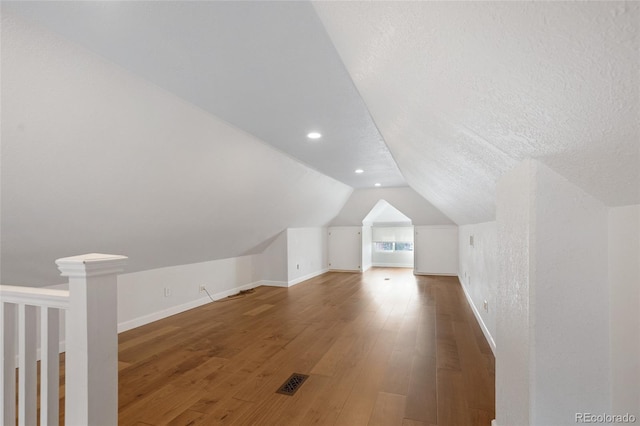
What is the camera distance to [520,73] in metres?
0.76

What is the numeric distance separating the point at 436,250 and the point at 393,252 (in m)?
1.83

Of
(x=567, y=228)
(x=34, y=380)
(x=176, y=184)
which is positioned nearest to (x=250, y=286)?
(x=176, y=184)

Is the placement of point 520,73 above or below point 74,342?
above

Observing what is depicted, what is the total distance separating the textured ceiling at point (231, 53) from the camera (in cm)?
130

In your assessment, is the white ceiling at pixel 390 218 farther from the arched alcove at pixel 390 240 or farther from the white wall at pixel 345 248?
the white wall at pixel 345 248

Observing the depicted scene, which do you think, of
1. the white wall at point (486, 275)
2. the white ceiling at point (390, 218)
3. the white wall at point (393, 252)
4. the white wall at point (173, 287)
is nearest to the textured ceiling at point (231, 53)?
the white wall at point (486, 275)

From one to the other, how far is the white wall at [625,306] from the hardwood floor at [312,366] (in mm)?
1050

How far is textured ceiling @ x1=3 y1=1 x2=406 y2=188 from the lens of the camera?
1.30 metres

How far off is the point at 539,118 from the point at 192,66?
1.71 meters

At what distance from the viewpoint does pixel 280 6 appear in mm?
1266

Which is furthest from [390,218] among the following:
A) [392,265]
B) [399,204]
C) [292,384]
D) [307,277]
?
[292,384]

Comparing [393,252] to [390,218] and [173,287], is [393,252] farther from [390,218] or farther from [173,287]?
[173,287]

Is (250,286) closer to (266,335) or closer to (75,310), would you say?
(266,335)

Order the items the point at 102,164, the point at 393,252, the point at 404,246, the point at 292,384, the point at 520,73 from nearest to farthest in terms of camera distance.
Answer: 1. the point at 520,73
2. the point at 102,164
3. the point at 292,384
4. the point at 404,246
5. the point at 393,252
